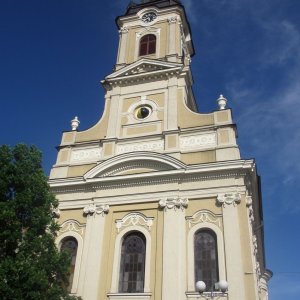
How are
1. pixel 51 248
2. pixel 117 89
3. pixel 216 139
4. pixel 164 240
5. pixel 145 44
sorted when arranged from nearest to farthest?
pixel 51 248, pixel 164 240, pixel 216 139, pixel 117 89, pixel 145 44

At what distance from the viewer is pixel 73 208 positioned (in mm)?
20359

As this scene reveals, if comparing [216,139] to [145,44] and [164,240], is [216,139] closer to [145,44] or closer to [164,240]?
[164,240]

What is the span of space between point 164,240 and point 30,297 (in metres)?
6.56

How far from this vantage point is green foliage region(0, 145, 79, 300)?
13189 mm

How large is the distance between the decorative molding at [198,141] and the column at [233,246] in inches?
120

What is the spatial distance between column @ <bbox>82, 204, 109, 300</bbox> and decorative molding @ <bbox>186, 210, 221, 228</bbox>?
13.6 feet

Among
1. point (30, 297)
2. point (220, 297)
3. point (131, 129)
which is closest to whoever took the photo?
point (30, 297)

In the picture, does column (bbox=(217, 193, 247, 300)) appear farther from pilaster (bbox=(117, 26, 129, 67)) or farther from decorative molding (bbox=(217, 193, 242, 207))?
pilaster (bbox=(117, 26, 129, 67))

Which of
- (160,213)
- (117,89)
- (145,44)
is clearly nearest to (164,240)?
(160,213)

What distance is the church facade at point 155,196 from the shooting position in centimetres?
1716

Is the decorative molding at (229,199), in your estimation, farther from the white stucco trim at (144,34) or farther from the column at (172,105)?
the white stucco trim at (144,34)

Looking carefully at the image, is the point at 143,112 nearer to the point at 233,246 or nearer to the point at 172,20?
the point at 172,20

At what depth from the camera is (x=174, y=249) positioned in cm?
1752

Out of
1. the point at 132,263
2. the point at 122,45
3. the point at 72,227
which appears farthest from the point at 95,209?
the point at 122,45
